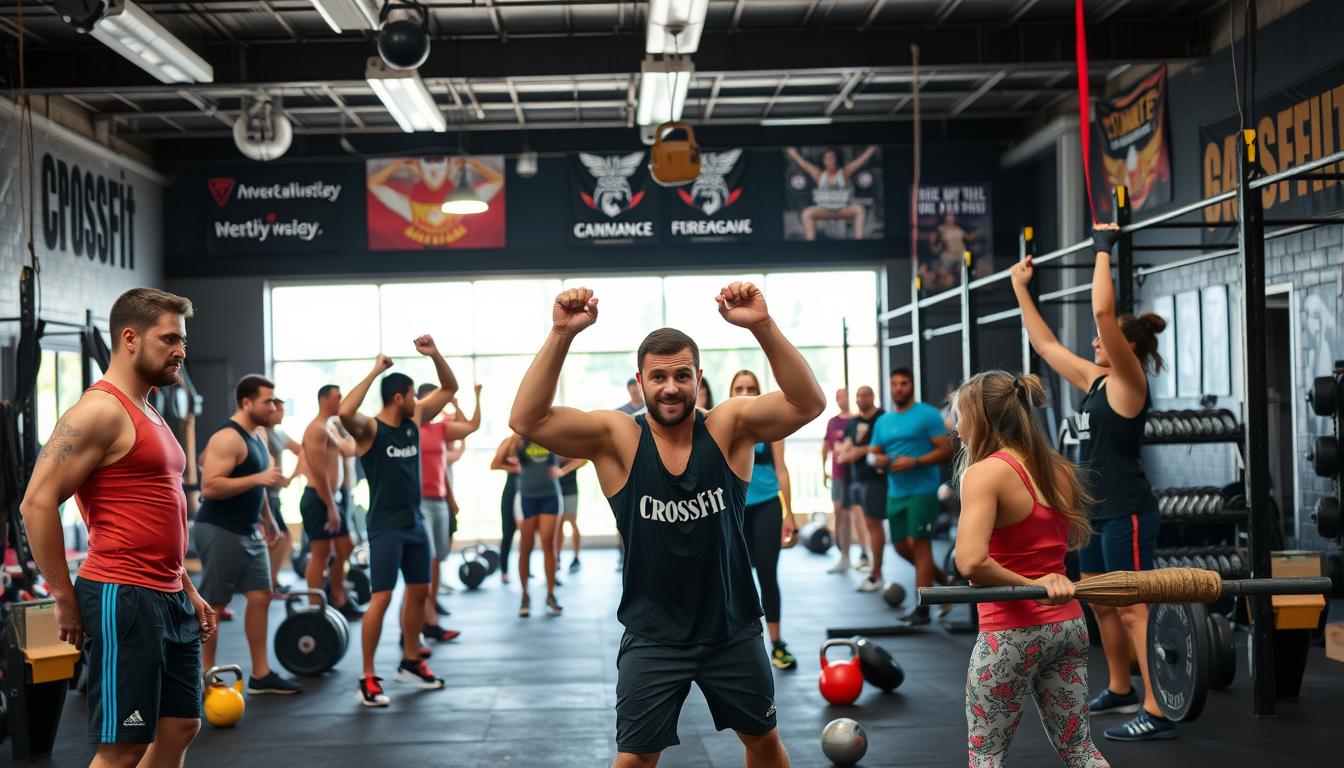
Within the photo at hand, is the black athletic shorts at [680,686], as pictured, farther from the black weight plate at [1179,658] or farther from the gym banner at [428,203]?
the gym banner at [428,203]

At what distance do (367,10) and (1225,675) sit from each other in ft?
19.3

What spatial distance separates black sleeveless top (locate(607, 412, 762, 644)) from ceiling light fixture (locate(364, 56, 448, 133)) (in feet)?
20.6

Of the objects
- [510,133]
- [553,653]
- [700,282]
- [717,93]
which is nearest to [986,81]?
[717,93]

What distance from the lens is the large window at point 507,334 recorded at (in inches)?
518

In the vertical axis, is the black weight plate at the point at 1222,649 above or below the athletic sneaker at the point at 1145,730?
above

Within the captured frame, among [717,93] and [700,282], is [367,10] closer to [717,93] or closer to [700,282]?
[717,93]

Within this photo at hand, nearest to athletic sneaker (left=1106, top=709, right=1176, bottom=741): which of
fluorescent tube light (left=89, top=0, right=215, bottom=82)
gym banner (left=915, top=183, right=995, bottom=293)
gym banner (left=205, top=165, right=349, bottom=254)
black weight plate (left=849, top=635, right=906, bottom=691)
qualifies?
black weight plate (left=849, top=635, right=906, bottom=691)

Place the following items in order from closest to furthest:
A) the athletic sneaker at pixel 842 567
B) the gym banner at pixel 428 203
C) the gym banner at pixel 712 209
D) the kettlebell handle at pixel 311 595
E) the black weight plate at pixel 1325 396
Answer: the kettlebell handle at pixel 311 595 → the black weight plate at pixel 1325 396 → the athletic sneaker at pixel 842 567 → the gym banner at pixel 428 203 → the gym banner at pixel 712 209

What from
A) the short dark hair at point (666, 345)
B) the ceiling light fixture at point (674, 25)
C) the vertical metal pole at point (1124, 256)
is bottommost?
the short dark hair at point (666, 345)

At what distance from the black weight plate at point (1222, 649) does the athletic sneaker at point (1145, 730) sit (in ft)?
2.18

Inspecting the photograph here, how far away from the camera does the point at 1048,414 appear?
10875mm

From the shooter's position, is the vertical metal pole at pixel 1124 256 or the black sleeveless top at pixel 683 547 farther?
the vertical metal pole at pixel 1124 256

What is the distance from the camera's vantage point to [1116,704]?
189 inches

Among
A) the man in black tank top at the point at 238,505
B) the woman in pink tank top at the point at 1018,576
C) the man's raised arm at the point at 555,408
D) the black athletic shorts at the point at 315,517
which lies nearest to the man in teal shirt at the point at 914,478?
the black athletic shorts at the point at 315,517
